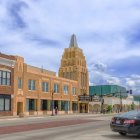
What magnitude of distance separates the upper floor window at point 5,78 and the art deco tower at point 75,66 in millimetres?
33143

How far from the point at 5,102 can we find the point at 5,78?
3.67 m

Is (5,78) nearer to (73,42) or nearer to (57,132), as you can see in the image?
(57,132)

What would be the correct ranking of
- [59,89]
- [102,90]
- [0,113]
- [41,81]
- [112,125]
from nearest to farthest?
[112,125], [0,113], [41,81], [59,89], [102,90]

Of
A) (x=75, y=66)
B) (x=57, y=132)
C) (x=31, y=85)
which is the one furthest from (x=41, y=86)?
(x=57, y=132)

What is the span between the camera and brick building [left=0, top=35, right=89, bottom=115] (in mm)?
59906

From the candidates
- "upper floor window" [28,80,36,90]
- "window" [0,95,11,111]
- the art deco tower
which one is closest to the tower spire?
the art deco tower

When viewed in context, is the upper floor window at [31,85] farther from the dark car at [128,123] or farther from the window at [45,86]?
A: the dark car at [128,123]

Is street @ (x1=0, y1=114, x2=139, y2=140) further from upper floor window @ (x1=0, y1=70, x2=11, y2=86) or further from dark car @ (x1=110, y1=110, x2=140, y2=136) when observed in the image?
upper floor window @ (x1=0, y1=70, x2=11, y2=86)

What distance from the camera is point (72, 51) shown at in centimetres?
9581

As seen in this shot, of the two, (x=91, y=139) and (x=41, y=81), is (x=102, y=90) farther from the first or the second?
(x=91, y=139)

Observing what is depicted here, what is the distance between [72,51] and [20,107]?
3414 cm

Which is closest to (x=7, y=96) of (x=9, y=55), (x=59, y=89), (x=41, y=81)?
(x=9, y=55)

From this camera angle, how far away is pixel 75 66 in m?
92.7

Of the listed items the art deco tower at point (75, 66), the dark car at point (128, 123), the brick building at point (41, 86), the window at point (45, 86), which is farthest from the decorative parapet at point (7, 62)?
the dark car at point (128, 123)
